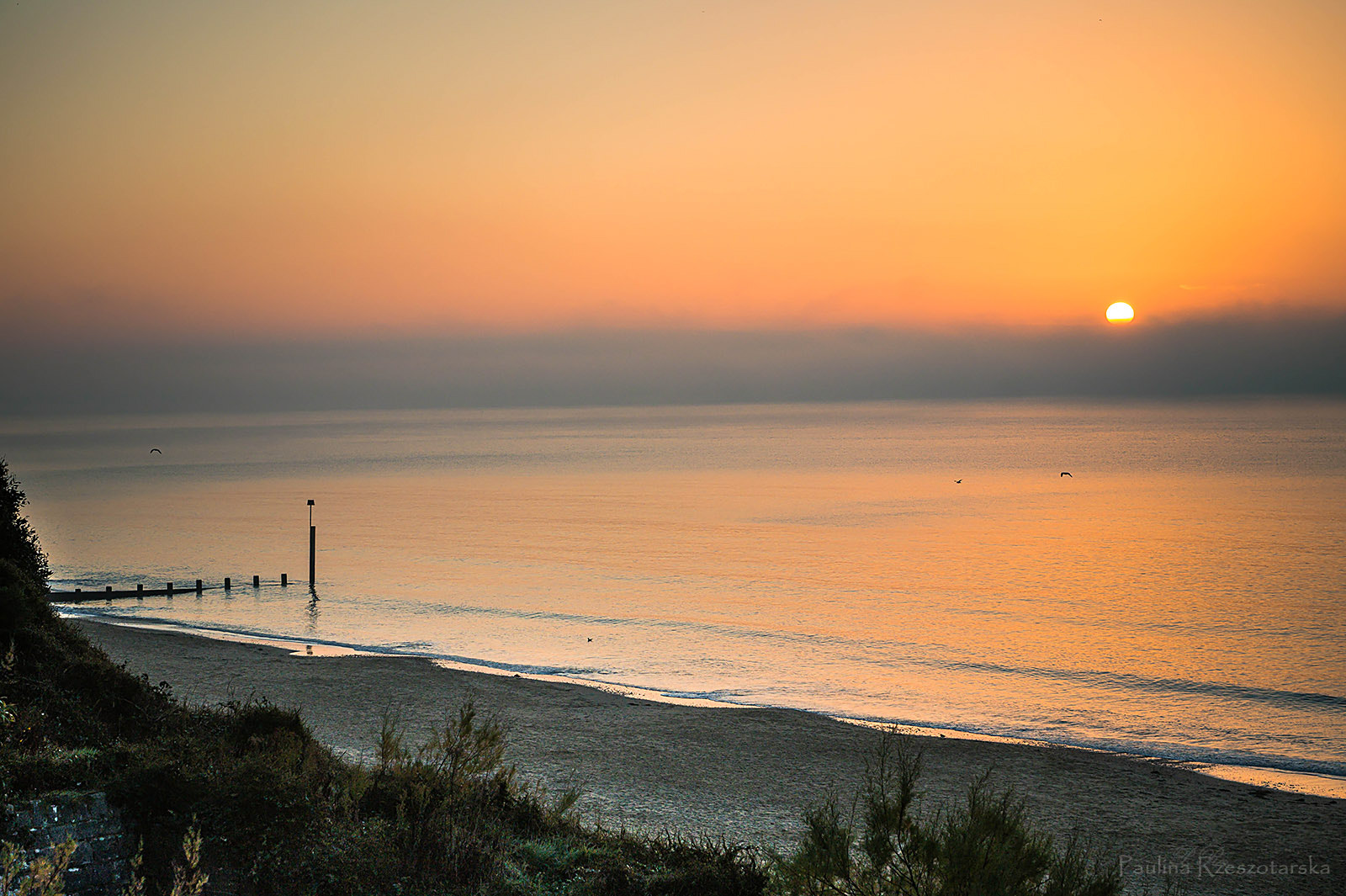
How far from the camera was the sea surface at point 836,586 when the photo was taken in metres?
24.3

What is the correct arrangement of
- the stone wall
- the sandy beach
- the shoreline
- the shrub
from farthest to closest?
the shoreline → the sandy beach → the stone wall → the shrub

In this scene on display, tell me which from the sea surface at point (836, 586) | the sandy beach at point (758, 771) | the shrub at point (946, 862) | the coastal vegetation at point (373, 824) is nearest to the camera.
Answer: the shrub at point (946, 862)

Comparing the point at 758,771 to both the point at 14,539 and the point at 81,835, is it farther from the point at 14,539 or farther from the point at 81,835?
the point at 14,539

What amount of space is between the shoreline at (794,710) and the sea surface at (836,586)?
1.67ft

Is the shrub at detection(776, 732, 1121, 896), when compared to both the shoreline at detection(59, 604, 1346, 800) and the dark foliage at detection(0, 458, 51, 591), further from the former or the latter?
the dark foliage at detection(0, 458, 51, 591)

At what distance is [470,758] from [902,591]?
3284 cm

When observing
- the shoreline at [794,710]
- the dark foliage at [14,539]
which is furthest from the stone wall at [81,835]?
the shoreline at [794,710]

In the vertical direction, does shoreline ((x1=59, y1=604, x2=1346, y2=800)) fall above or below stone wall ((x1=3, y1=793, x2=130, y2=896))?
below

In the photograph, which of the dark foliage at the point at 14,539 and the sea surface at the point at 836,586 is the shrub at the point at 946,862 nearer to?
the dark foliage at the point at 14,539

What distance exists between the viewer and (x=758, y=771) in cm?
1680

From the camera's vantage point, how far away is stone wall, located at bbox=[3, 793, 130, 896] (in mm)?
7449

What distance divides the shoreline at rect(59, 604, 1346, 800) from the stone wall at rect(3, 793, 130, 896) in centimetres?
1561

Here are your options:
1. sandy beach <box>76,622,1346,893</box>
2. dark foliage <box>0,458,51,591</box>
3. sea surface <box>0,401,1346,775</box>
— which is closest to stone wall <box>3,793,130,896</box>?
sandy beach <box>76,622,1346,893</box>

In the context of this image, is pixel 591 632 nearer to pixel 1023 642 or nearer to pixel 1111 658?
pixel 1023 642
